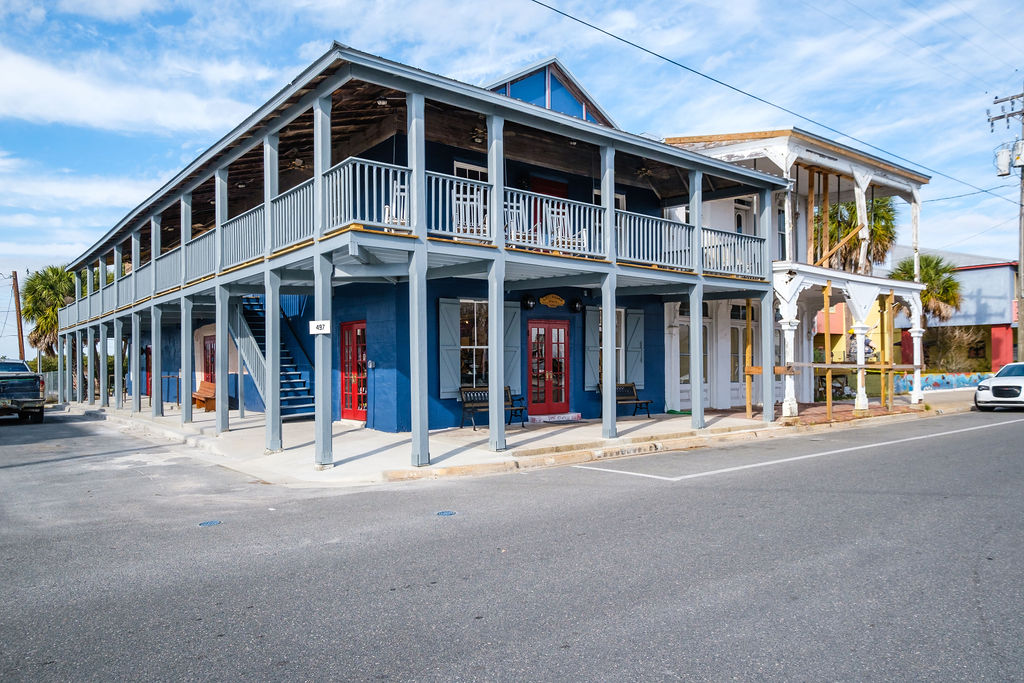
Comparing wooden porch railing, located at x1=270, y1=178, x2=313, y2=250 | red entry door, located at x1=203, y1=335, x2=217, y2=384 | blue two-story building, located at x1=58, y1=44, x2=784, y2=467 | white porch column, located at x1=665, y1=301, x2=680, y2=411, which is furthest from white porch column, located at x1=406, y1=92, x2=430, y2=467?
red entry door, located at x1=203, y1=335, x2=217, y2=384

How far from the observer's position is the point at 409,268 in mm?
10883

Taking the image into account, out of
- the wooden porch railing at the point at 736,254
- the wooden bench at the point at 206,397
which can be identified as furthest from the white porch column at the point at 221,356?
the wooden porch railing at the point at 736,254

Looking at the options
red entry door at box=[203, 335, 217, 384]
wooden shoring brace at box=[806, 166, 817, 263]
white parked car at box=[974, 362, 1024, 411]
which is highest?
wooden shoring brace at box=[806, 166, 817, 263]

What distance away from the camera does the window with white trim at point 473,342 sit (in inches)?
598

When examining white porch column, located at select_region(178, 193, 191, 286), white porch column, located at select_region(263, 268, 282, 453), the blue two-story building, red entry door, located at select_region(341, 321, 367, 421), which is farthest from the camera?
white porch column, located at select_region(178, 193, 191, 286)

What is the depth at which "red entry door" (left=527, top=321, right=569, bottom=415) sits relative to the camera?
16.3m

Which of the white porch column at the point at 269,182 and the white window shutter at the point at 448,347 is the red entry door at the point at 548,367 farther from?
the white porch column at the point at 269,182

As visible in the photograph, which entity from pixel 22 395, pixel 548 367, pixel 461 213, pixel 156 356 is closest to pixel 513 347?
pixel 548 367

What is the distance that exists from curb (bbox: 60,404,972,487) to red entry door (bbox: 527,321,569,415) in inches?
129

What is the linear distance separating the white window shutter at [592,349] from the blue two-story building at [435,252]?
0.15 ft

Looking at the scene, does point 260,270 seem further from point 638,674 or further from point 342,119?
point 638,674

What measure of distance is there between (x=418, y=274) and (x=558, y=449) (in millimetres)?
3792

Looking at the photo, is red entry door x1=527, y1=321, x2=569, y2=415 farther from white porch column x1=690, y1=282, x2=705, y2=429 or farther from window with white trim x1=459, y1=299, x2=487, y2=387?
white porch column x1=690, y1=282, x2=705, y2=429

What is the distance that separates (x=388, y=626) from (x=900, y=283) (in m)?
20.8
